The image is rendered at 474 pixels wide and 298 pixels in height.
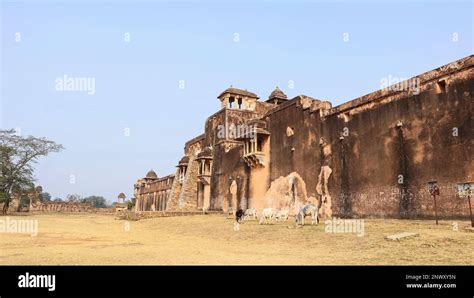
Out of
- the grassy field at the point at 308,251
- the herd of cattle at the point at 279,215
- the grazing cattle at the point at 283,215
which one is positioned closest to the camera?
the grassy field at the point at 308,251

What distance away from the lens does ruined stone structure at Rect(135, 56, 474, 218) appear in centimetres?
1281

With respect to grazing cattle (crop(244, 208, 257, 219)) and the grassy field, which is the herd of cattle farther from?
the grassy field

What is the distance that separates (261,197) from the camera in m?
24.5

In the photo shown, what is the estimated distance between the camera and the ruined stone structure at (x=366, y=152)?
12812 mm

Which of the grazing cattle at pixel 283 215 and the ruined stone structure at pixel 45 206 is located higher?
the grazing cattle at pixel 283 215

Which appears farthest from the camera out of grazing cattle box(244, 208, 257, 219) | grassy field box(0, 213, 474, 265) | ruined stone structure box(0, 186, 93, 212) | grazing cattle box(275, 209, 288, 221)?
ruined stone structure box(0, 186, 93, 212)

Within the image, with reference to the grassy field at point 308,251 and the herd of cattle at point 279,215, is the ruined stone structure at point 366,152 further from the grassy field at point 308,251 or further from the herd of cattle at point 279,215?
the grassy field at point 308,251

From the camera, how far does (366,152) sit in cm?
1630

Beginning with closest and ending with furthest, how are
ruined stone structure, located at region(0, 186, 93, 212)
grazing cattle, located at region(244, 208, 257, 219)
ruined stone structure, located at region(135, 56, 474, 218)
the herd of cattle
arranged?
1. ruined stone structure, located at region(135, 56, 474, 218)
2. the herd of cattle
3. grazing cattle, located at region(244, 208, 257, 219)
4. ruined stone structure, located at region(0, 186, 93, 212)

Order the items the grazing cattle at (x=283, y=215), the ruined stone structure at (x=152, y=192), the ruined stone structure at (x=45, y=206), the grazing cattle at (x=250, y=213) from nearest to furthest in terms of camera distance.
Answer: the grazing cattle at (x=283, y=215), the grazing cattle at (x=250, y=213), the ruined stone structure at (x=152, y=192), the ruined stone structure at (x=45, y=206)

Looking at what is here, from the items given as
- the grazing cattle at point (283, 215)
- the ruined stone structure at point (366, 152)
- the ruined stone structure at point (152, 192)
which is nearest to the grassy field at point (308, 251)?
the ruined stone structure at point (366, 152)

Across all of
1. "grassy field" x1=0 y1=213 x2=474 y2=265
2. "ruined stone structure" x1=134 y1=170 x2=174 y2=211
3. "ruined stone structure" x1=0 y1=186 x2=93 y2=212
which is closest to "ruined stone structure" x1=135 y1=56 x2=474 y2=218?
"grassy field" x1=0 y1=213 x2=474 y2=265
